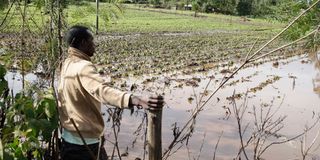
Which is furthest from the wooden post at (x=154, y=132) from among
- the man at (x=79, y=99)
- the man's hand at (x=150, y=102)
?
the man at (x=79, y=99)

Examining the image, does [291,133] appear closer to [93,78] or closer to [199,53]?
[93,78]

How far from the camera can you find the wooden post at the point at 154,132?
2.28 m

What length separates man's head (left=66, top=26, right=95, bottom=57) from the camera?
110 inches

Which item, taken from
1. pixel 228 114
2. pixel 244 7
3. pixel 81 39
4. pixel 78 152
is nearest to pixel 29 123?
pixel 78 152

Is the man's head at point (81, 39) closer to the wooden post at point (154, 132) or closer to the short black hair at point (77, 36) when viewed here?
the short black hair at point (77, 36)

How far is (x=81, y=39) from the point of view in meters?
2.79

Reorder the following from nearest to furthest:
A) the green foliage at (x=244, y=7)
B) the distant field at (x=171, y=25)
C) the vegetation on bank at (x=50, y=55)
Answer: the vegetation on bank at (x=50, y=55), the distant field at (x=171, y=25), the green foliage at (x=244, y=7)

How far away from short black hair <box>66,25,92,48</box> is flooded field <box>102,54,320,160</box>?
4.47ft

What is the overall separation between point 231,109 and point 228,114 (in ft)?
1.58

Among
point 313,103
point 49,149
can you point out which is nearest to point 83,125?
point 49,149

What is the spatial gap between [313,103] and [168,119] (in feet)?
14.6

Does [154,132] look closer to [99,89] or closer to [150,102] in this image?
[150,102]

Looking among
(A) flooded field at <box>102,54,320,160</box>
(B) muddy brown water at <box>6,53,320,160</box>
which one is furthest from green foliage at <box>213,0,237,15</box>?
(B) muddy brown water at <box>6,53,320,160</box>

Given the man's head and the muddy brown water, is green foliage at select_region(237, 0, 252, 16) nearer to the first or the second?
the muddy brown water
